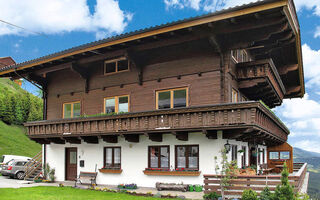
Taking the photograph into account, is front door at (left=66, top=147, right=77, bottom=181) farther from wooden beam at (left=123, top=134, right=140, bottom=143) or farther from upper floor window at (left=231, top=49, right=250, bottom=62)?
upper floor window at (left=231, top=49, right=250, bottom=62)

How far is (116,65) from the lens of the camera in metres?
21.8

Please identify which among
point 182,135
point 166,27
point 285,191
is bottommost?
point 285,191

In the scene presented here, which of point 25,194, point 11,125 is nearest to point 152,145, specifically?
point 25,194

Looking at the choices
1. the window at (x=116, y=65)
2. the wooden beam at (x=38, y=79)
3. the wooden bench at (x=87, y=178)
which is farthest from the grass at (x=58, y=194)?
the wooden beam at (x=38, y=79)

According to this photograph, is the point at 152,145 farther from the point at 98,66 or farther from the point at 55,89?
the point at 55,89

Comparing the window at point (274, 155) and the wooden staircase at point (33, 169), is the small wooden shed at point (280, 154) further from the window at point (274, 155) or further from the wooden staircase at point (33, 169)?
the wooden staircase at point (33, 169)

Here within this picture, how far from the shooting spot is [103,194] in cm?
1672

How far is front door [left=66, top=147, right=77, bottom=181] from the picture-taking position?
2282 centimetres

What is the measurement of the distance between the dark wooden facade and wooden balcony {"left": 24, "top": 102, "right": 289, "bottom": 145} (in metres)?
0.04

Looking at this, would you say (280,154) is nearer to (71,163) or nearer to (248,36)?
(248,36)

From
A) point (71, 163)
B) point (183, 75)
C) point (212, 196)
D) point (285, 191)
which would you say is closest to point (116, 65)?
point (183, 75)

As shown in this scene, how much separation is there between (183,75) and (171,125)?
333 cm

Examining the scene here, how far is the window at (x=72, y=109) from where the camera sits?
2342 centimetres

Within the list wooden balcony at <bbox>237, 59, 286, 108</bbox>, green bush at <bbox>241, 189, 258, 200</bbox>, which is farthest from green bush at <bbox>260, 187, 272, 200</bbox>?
wooden balcony at <bbox>237, 59, 286, 108</bbox>
